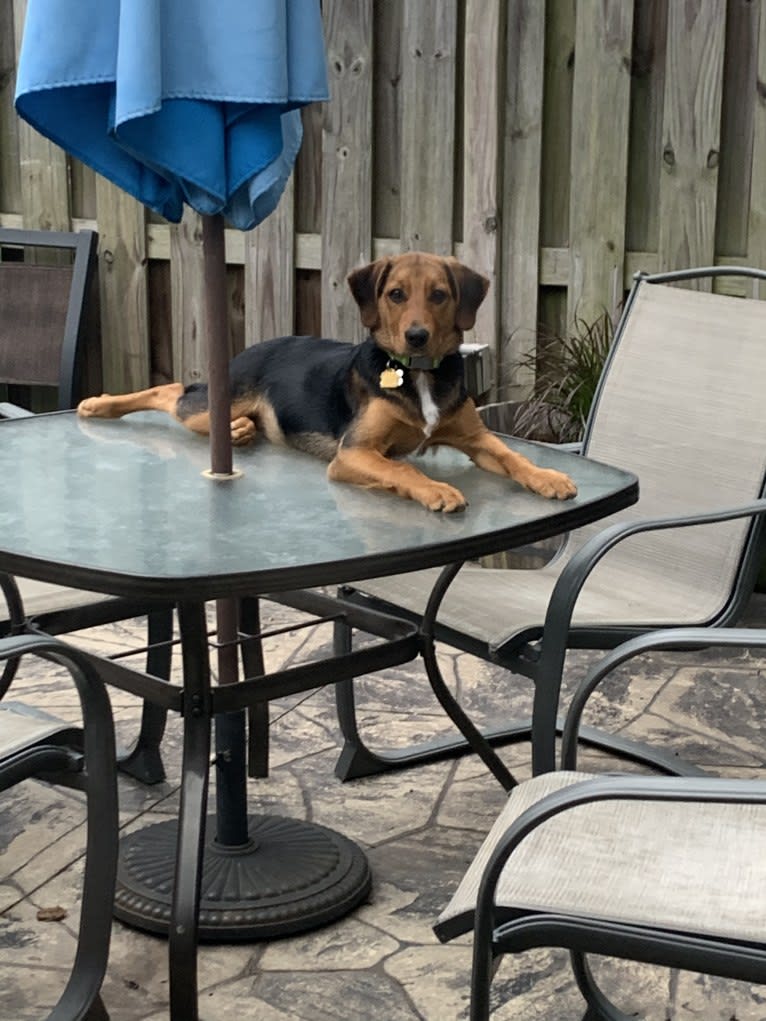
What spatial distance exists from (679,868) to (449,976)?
887 millimetres

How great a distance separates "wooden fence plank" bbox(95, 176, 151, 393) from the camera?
6.14 m

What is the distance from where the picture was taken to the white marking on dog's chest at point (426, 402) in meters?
3.25

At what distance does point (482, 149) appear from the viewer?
211 inches

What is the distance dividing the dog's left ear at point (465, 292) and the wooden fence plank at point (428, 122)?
2.28 m

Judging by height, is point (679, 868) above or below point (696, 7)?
below

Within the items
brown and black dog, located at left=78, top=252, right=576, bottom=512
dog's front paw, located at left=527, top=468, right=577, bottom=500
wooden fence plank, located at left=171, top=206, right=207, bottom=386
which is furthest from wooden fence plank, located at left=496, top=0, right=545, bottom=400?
dog's front paw, located at left=527, top=468, right=577, bottom=500

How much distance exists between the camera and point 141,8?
262 centimetres

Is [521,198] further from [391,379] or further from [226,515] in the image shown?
[226,515]

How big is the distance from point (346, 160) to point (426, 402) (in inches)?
103

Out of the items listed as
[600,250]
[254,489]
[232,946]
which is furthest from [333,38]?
[232,946]

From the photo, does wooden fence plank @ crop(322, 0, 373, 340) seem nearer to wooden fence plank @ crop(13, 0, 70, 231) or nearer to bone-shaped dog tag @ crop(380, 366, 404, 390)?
wooden fence plank @ crop(13, 0, 70, 231)

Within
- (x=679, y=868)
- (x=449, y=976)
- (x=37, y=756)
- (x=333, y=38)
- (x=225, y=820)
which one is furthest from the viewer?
(x=333, y=38)

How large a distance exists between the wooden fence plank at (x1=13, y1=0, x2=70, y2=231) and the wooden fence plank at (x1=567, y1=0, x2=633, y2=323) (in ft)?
7.11

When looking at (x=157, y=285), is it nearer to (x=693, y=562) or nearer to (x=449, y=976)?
(x=693, y=562)
